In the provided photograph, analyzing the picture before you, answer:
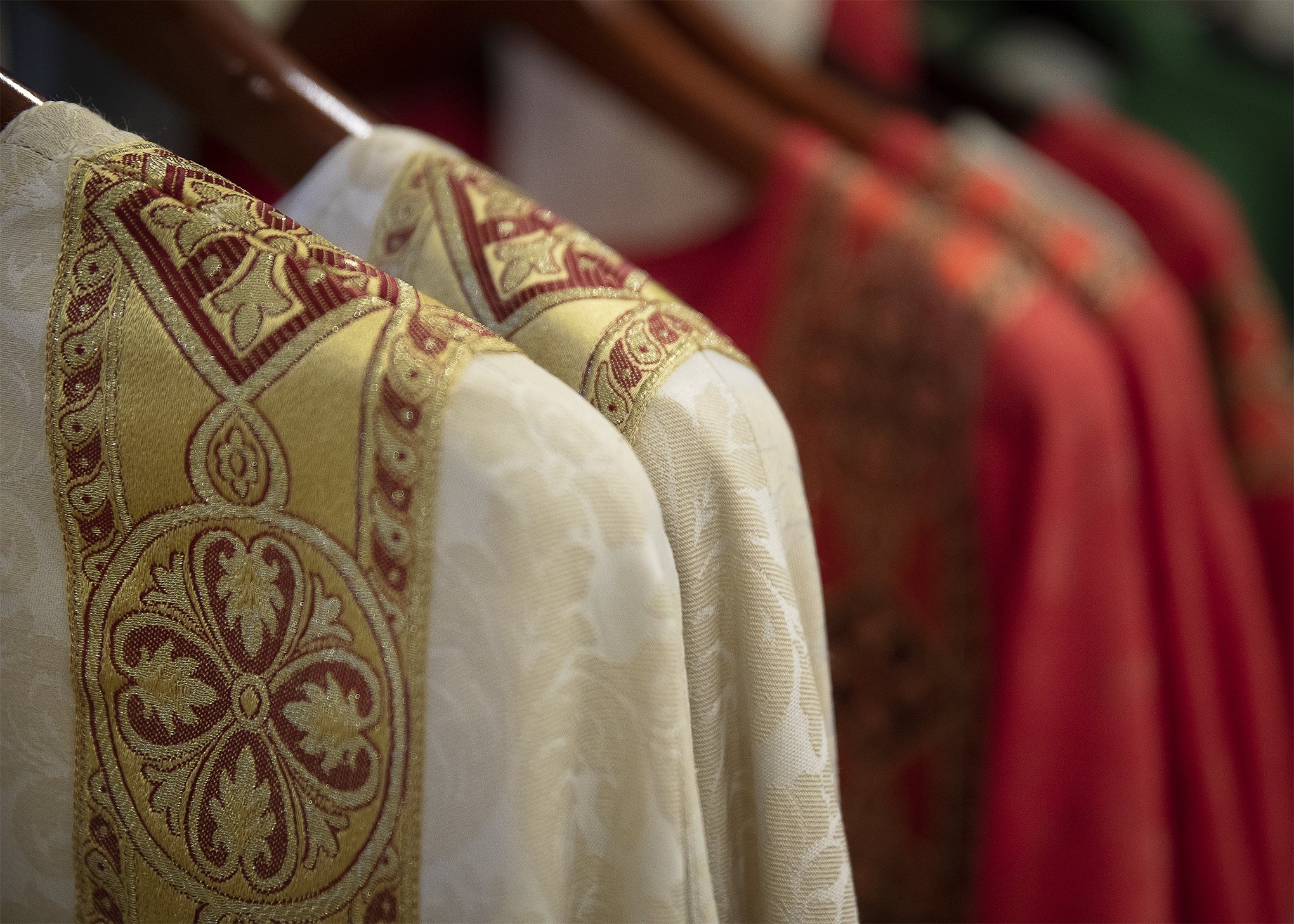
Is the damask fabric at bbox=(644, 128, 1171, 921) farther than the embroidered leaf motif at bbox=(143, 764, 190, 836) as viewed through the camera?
Yes

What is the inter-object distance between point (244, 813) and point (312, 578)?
0.05m

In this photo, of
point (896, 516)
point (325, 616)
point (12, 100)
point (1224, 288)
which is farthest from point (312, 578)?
point (1224, 288)

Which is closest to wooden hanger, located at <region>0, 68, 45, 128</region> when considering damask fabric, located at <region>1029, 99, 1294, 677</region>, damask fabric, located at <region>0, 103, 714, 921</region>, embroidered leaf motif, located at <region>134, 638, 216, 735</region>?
damask fabric, located at <region>0, 103, 714, 921</region>

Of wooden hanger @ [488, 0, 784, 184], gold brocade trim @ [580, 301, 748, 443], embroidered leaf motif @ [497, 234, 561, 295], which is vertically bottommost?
gold brocade trim @ [580, 301, 748, 443]

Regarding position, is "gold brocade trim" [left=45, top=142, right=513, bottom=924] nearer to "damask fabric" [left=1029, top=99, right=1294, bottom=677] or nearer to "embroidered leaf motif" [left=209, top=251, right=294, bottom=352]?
"embroidered leaf motif" [left=209, top=251, right=294, bottom=352]

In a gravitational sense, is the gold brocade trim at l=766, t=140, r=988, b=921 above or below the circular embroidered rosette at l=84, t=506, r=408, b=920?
above

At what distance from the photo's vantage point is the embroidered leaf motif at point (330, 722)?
228 millimetres

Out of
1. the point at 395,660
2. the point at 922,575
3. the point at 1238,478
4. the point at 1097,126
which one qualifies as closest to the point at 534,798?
the point at 395,660

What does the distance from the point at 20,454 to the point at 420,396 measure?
0.09 m

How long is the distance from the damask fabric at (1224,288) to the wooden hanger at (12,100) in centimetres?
50

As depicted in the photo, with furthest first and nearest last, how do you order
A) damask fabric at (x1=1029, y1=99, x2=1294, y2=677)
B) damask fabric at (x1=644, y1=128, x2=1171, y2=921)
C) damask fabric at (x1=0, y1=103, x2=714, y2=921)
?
damask fabric at (x1=1029, y1=99, x2=1294, y2=677) < damask fabric at (x1=644, y1=128, x2=1171, y2=921) < damask fabric at (x1=0, y1=103, x2=714, y2=921)

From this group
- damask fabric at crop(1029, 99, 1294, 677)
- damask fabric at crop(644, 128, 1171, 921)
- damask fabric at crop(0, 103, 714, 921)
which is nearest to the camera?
damask fabric at crop(0, 103, 714, 921)

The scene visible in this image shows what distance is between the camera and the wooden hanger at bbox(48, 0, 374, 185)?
→ 0.98ft

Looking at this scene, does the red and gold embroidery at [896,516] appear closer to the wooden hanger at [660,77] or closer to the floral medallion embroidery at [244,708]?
the wooden hanger at [660,77]
